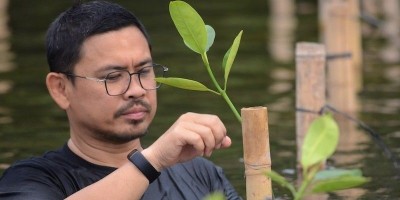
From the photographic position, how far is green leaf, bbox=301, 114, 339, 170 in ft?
8.21

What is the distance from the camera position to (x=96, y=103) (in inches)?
165

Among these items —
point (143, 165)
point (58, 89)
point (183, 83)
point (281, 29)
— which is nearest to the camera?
point (183, 83)

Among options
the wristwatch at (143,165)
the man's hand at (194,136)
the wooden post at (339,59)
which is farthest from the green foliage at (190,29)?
the wooden post at (339,59)

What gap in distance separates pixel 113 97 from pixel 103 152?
0.88 feet

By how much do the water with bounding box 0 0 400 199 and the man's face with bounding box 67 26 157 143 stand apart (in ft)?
6.99

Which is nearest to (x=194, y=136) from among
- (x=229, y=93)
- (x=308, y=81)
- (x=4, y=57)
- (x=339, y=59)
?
(x=308, y=81)

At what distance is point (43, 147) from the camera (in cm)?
740

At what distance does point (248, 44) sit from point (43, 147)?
4.61 m

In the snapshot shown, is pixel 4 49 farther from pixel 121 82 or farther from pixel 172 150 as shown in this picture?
pixel 172 150

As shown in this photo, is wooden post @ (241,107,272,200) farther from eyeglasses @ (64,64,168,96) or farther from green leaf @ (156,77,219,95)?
eyeglasses @ (64,64,168,96)

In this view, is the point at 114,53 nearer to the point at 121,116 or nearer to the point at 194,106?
the point at 121,116

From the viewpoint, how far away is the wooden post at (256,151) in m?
3.44

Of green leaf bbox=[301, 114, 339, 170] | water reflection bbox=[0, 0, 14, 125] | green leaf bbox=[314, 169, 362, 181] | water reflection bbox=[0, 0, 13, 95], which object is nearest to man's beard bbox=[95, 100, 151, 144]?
green leaf bbox=[314, 169, 362, 181]

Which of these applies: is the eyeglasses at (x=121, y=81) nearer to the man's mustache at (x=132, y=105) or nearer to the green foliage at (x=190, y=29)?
the man's mustache at (x=132, y=105)
